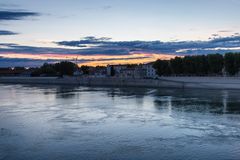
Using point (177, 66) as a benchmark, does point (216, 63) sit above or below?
above

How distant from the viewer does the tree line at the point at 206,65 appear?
56.3m

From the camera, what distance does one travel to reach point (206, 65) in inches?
2409

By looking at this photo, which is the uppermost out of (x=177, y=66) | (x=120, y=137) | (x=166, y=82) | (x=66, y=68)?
(x=177, y=66)

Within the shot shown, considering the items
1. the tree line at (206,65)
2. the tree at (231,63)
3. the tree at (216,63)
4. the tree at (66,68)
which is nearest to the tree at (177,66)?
the tree line at (206,65)

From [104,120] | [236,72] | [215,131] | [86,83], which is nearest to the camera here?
[215,131]

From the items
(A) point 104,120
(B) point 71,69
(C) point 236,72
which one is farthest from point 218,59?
(B) point 71,69

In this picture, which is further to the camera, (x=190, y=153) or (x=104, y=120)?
(x=104, y=120)

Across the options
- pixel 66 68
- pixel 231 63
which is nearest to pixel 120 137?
pixel 231 63

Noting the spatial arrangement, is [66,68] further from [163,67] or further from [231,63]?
[231,63]

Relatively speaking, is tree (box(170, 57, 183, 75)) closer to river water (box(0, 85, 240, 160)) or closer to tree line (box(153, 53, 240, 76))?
tree line (box(153, 53, 240, 76))

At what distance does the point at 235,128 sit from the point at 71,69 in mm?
100034

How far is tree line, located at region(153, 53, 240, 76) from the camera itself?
185ft

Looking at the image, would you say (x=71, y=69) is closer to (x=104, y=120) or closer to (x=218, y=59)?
(x=218, y=59)

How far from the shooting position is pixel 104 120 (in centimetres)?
1722
